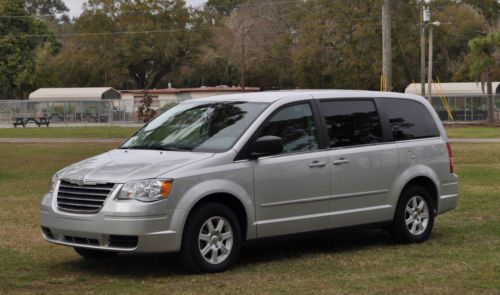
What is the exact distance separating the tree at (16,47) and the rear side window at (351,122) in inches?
2871

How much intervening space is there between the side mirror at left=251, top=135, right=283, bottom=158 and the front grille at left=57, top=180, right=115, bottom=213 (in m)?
1.49

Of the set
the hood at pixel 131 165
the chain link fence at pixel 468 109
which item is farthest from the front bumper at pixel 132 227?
the chain link fence at pixel 468 109

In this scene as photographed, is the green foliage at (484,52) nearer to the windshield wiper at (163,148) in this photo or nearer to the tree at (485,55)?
the tree at (485,55)

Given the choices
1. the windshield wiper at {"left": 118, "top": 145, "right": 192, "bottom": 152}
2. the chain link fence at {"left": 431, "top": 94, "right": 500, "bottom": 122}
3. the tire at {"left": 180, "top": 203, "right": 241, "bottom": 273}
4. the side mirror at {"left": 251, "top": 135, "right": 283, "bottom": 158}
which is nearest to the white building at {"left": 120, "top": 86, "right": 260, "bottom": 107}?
the chain link fence at {"left": 431, "top": 94, "right": 500, "bottom": 122}

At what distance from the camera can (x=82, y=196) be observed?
8422mm

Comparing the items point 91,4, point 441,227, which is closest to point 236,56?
point 91,4

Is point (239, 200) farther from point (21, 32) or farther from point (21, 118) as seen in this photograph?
point (21, 32)

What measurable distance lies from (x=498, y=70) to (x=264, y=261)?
6602 cm

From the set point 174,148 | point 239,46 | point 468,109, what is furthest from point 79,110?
point 174,148

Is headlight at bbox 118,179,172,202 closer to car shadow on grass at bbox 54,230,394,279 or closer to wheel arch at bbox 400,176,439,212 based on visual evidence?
car shadow on grass at bbox 54,230,394,279

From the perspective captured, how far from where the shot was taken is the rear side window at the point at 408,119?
1042 centimetres

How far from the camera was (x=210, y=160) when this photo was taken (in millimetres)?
8602

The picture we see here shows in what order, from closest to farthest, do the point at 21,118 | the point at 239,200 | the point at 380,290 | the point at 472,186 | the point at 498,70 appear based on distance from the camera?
the point at 380,290 → the point at 239,200 → the point at 472,186 → the point at 21,118 → the point at 498,70

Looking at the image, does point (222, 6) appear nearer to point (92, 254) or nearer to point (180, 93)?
point (180, 93)
